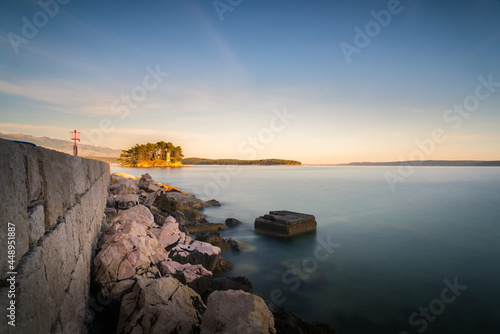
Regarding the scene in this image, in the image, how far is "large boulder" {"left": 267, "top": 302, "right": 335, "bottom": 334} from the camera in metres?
3.08

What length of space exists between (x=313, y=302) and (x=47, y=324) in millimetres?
5005

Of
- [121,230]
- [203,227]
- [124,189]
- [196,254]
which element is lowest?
[203,227]

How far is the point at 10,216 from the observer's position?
133 centimetres

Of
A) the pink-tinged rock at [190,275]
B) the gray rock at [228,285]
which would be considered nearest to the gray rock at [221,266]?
the gray rock at [228,285]

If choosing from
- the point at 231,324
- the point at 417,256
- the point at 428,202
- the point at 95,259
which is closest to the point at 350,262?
the point at 417,256

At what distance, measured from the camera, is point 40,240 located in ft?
5.82

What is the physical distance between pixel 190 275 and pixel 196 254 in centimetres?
131

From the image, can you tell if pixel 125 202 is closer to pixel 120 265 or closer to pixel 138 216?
pixel 138 216

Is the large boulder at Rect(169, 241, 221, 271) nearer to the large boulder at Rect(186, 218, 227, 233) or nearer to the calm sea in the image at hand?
the calm sea

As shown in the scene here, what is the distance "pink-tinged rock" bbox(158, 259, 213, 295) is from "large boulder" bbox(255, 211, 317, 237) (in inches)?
223

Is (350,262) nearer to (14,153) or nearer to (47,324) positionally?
(47,324)

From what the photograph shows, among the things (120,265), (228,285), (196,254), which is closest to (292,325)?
(228,285)

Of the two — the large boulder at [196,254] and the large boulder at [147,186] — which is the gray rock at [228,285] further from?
the large boulder at [147,186]

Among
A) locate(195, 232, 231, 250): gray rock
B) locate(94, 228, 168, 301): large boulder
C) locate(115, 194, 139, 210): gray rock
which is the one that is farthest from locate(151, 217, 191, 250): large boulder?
locate(115, 194, 139, 210): gray rock
